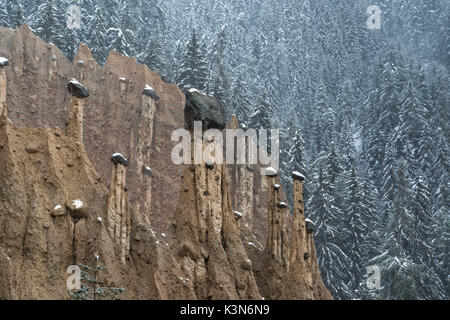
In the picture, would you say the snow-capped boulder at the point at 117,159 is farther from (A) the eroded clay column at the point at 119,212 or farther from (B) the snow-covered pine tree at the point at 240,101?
(B) the snow-covered pine tree at the point at 240,101

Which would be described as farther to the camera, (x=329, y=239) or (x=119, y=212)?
(x=329, y=239)

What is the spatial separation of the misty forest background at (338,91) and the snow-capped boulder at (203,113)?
2275 centimetres

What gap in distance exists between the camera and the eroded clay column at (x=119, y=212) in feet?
76.9

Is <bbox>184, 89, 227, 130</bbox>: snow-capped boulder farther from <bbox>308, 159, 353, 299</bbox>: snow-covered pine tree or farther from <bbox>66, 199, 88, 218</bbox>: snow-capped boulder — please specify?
<bbox>308, 159, 353, 299</bbox>: snow-covered pine tree

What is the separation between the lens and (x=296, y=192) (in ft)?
104

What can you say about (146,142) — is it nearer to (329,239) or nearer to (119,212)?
(119,212)

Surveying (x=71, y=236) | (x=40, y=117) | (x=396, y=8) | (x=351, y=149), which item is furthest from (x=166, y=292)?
(x=396, y=8)

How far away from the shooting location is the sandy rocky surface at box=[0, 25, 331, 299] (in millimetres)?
20797

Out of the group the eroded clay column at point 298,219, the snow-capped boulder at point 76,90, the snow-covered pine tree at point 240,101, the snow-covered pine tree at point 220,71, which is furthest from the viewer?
the snow-covered pine tree at point 240,101

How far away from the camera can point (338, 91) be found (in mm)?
81812

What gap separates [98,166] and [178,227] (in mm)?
13764

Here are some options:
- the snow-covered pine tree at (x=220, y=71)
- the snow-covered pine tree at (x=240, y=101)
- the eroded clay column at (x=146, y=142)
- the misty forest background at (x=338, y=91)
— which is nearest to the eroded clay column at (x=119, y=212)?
the eroded clay column at (x=146, y=142)

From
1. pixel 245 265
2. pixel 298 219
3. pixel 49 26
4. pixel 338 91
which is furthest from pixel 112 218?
pixel 338 91

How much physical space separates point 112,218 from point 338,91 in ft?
208
